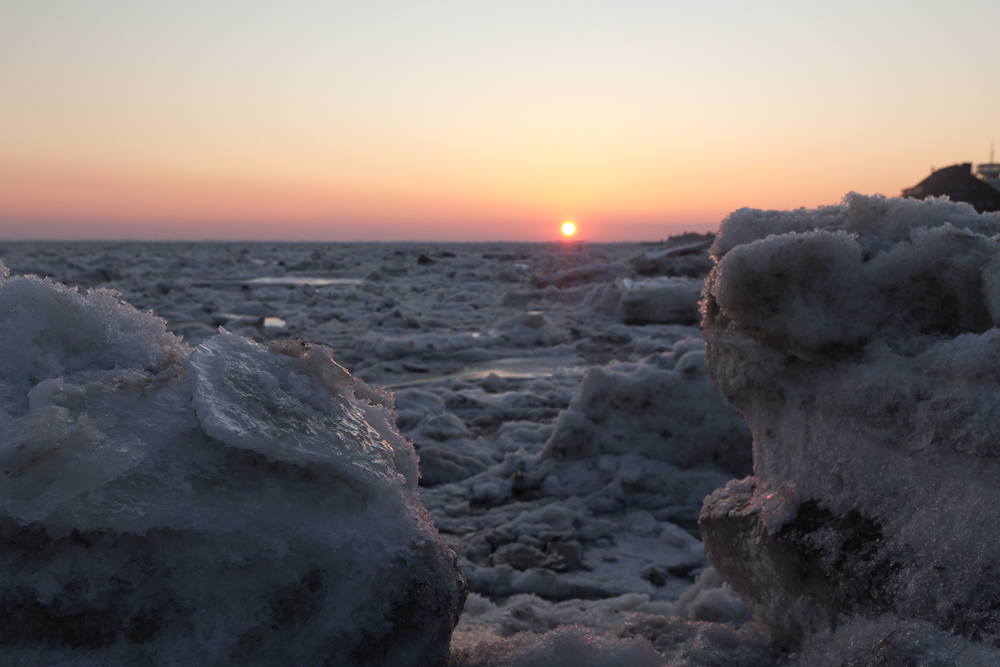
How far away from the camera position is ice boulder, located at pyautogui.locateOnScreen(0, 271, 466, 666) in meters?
0.97

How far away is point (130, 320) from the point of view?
137cm

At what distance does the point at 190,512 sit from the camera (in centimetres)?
102

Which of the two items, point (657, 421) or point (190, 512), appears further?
point (657, 421)

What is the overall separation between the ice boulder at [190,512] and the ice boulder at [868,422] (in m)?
0.73

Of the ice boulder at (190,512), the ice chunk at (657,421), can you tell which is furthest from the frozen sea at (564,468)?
the ice boulder at (190,512)

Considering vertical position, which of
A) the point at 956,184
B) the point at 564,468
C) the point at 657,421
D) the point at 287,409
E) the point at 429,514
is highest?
Result: the point at 956,184

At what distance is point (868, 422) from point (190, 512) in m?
1.26

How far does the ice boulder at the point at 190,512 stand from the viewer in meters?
0.97

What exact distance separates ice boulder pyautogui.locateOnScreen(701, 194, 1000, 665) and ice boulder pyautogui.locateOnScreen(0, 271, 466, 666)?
735mm

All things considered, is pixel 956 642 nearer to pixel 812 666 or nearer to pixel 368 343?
pixel 812 666

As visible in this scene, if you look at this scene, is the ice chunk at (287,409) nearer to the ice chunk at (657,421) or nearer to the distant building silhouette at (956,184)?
the ice chunk at (657,421)

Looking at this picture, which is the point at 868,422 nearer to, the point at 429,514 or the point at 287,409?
the point at 429,514

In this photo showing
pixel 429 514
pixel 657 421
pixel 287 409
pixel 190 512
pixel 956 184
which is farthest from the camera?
pixel 956 184

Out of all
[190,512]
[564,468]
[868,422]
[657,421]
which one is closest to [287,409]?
[190,512]
